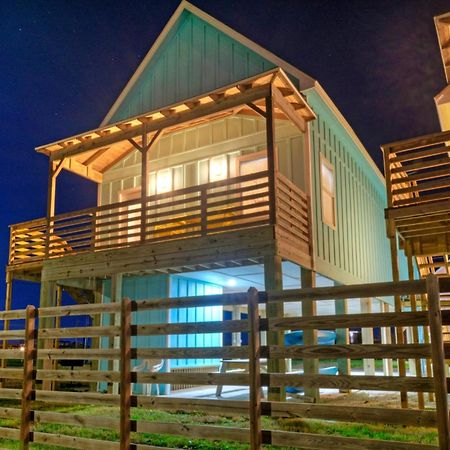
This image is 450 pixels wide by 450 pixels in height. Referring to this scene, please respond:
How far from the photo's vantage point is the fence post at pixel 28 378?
7.50 m

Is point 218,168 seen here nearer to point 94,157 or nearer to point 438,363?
point 94,157

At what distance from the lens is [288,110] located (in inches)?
497

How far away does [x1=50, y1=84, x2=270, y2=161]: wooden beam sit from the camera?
470 inches

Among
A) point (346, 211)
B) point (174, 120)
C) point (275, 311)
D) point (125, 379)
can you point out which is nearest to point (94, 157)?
point (174, 120)

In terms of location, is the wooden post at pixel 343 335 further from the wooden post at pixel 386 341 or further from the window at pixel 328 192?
the window at pixel 328 192

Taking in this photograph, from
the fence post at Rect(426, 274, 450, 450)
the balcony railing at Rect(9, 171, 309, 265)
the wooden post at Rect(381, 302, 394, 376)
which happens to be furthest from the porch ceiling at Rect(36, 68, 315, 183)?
the wooden post at Rect(381, 302, 394, 376)

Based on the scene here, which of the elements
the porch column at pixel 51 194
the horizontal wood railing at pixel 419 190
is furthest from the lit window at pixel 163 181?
the horizontal wood railing at pixel 419 190

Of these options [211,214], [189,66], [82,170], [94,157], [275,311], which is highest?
[189,66]

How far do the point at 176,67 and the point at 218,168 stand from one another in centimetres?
322

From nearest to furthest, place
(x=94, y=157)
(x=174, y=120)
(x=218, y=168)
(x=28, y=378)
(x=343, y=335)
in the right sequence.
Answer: (x=28, y=378)
(x=174, y=120)
(x=218, y=168)
(x=343, y=335)
(x=94, y=157)

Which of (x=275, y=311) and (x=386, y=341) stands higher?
(x=275, y=311)

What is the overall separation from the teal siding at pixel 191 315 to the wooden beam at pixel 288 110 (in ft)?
17.7

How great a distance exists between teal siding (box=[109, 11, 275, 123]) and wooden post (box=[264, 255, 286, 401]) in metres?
5.53

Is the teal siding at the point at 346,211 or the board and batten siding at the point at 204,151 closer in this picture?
the board and batten siding at the point at 204,151
